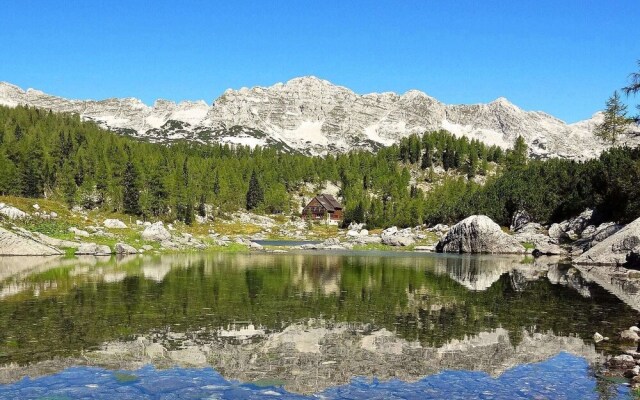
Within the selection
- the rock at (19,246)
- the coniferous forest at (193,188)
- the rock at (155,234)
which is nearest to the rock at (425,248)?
the coniferous forest at (193,188)

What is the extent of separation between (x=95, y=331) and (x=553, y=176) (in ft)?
451

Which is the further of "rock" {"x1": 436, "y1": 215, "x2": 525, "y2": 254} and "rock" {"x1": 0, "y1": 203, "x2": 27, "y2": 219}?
"rock" {"x1": 436, "y1": 215, "x2": 525, "y2": 254}

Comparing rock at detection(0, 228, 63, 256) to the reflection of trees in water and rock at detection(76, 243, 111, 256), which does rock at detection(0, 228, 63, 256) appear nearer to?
rock at detection(76, 243, 111, 256)

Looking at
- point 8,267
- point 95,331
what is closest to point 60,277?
point 8,267

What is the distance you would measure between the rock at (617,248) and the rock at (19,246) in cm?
7138

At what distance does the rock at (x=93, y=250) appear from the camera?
74.2 m

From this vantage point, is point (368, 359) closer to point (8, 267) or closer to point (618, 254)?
point (8, 267)

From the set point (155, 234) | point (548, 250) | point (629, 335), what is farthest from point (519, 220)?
point (629, 335)

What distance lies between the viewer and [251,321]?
26531 millimetres

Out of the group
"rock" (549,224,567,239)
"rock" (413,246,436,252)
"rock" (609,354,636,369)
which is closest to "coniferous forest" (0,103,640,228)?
"rock" (549,224,567,239)

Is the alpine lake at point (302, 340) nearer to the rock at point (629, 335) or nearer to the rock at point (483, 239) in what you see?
the rock at point (629, 335)

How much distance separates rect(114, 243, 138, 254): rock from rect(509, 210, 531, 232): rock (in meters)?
90.0

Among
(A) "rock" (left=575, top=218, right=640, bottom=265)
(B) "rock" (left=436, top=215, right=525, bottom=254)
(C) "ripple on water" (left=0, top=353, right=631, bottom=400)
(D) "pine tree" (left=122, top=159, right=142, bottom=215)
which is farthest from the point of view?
(D) "pine tree" (left=122, top=159, right=142, bottom=215)

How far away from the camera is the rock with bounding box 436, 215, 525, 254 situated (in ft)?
336
